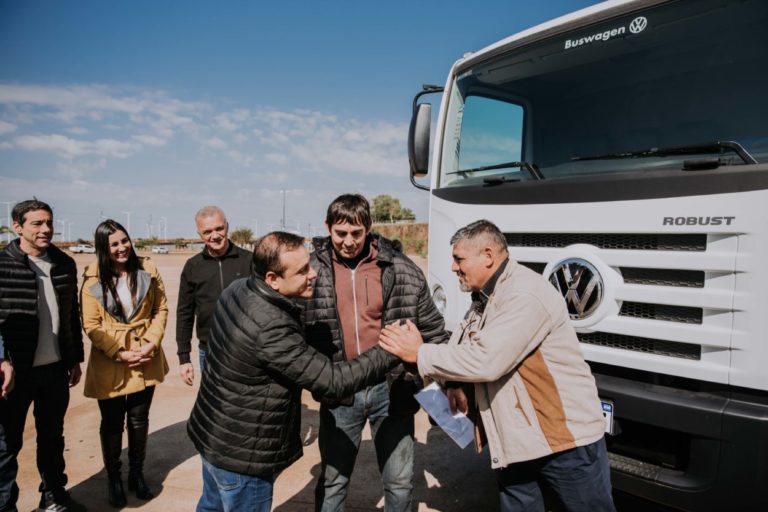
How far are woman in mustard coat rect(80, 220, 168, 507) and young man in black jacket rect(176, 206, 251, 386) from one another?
0.23m

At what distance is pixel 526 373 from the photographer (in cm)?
194

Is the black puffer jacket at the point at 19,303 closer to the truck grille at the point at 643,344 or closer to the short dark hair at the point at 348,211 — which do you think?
the short dark hair at the point at 348,211

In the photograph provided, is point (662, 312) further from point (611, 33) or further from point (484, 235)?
point (611, 33)

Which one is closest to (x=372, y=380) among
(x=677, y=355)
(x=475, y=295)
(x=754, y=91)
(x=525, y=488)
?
(x=475, y=295)

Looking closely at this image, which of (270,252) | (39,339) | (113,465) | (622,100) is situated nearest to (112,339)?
(39,339)

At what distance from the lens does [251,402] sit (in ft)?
6.40

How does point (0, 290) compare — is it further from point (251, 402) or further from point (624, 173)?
point (624, 173)

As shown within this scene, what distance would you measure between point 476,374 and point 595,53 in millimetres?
2163

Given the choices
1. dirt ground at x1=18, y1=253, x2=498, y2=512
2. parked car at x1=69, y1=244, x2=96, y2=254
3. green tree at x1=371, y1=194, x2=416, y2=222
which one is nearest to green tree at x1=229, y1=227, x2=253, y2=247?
parked car at x1=69, y1=244, x2=96, y2=254

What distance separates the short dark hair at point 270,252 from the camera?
→ 1980mm

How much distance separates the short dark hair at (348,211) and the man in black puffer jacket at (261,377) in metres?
0.47

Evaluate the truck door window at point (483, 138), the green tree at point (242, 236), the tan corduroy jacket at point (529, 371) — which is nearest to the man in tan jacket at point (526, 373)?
the tan corduroy jacket at point (529, 371)

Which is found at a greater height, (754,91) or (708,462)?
(754,91)

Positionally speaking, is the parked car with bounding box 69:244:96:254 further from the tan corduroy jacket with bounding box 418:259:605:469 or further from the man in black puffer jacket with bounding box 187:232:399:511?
the tan corduroy jacket with bounding box 418:259:605:469
